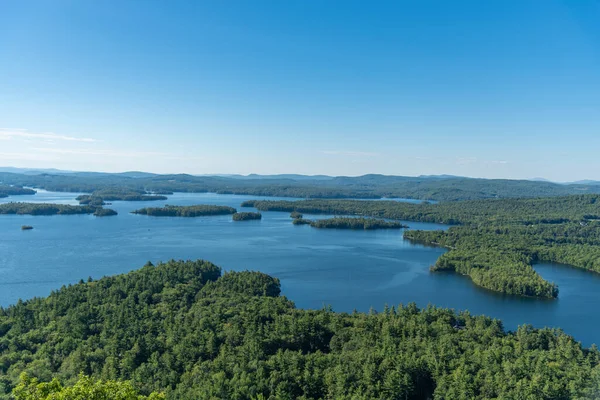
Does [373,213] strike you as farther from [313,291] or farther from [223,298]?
[223,298]

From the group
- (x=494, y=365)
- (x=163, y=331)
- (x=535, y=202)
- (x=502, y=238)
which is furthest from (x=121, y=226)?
(x=535, y=202)

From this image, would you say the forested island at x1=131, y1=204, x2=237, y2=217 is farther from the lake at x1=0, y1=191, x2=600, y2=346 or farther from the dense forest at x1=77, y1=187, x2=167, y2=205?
the dense forest at x1=77, y1=187, x2=167, y2=205

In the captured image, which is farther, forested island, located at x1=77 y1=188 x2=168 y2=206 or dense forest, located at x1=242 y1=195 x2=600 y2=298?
forested island, located at x1=77 y1=188 x2=168 y2=206

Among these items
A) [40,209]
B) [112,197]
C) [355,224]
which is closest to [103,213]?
[40,209]

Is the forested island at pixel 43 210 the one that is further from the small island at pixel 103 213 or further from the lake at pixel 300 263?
the lake at pixel 300 263

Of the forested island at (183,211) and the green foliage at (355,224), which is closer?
the green foliage at (355,224)

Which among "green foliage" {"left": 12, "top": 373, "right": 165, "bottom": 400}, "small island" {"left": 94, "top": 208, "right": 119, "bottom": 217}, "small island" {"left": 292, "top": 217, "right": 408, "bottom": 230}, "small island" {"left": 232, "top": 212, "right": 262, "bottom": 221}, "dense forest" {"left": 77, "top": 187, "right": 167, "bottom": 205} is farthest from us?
"dense forest" {"left": 77, "top": 187, "right": 167, "bottom": 205}

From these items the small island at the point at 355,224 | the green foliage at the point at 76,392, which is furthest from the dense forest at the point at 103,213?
the green foliage at the point at 76,392

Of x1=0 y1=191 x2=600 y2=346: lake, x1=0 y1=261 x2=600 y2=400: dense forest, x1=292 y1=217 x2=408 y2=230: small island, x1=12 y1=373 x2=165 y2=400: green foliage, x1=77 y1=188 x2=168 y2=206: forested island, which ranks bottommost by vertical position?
x1=0 y1=191 x2=600 y2=346: lake

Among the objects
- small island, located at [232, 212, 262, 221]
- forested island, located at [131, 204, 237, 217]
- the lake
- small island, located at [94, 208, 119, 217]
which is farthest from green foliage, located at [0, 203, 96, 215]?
small island, located at [232, 212, 262, 221]
